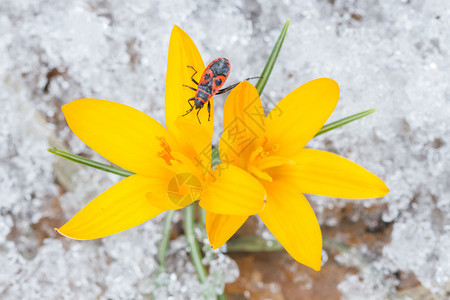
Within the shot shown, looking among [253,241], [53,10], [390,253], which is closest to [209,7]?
[53,10]

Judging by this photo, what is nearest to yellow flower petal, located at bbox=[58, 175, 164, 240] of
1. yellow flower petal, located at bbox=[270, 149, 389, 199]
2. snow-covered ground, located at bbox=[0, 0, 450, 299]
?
yellow flower petal, located at bbox=[270, 149, 389, 199]

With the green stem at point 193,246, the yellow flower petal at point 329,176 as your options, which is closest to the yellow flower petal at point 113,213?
the yellow flower petal at point 329,176

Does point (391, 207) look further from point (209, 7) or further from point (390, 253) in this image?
point (209, 7)

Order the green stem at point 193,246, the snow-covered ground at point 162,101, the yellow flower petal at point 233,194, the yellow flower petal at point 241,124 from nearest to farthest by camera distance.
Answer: the yellow flower petal at point 233,194
the yellow flower petal at point 241,124
the green stem at point 193,246
the snow-covered ground at point 162,101

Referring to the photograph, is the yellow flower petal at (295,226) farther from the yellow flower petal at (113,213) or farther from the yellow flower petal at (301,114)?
the yellow flower petal at (113,213)

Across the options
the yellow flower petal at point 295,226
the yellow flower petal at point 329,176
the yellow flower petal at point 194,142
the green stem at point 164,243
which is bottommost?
the green stem at point 164,243

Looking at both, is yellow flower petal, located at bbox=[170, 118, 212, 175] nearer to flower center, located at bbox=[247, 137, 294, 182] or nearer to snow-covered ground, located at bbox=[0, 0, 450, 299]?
flower center, located at bbox=[247, 137, 294, 182]

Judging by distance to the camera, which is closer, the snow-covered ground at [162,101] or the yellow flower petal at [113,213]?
the yellow flower petal at [113,213]
